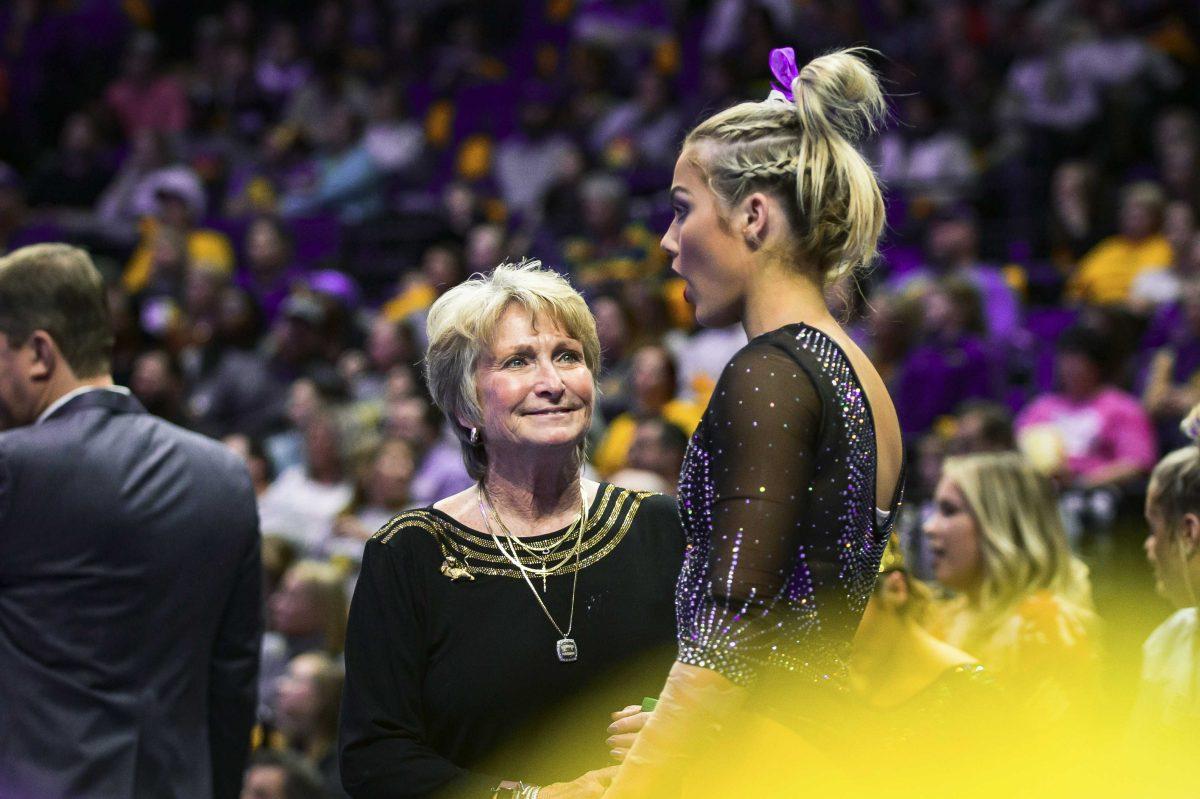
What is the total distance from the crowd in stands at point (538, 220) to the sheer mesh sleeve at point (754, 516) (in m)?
0.51

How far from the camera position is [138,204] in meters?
10.3

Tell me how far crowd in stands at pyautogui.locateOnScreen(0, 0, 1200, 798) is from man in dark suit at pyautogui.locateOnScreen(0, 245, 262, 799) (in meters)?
1.41

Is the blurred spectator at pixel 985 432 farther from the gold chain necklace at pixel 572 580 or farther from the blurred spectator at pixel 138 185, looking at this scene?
the blurred spectator at pixel 138 185

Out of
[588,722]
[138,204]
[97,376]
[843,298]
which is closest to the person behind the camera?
[843,298]

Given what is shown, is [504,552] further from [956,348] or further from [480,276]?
[956,348]

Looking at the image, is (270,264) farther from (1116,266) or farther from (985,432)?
(985,432)

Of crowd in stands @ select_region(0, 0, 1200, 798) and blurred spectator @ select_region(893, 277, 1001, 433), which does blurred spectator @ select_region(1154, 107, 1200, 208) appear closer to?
crowd in stands @ select_region(0, 0, 1200, 798)

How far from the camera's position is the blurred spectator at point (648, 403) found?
6227 mm

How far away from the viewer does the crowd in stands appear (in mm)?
5762

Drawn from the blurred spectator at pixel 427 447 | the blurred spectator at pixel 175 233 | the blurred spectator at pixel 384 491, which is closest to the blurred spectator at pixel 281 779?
the blurred spectator at pixel 384 491

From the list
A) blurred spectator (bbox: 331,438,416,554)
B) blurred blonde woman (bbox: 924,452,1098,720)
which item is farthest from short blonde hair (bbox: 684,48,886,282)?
blurred spectator (bbox: 331,438,416,554)

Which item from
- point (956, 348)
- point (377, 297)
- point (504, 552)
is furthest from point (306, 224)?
point (504, 552)

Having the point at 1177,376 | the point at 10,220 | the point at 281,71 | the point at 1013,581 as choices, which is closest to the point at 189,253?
the point at 10,220

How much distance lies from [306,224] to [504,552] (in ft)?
24.8
